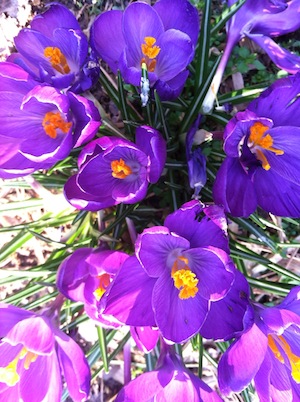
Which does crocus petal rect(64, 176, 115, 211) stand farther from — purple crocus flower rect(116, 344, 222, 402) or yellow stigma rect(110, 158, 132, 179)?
purple crocus flower rect(116, 344, 222, 402)

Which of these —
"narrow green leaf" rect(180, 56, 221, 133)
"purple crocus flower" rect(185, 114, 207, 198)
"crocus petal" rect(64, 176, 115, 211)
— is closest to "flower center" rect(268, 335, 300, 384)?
"purple crocus flower" rect(185, 114, 207, 198)

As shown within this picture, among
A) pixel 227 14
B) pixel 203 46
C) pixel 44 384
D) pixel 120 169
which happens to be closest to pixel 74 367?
pixel 44 384

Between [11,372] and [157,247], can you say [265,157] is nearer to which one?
[157,247]

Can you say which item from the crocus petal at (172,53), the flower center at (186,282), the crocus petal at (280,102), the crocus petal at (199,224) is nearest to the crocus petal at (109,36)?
the crocus petal at (172,53)

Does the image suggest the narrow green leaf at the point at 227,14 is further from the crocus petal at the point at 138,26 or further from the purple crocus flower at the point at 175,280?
the purple crocus flower at the point at 175,280

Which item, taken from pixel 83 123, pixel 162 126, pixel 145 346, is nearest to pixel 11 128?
pixel 83 123

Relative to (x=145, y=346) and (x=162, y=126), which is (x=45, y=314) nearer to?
(x=145, y=346)
